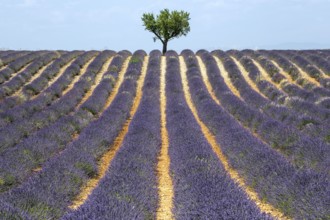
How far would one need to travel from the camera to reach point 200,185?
5516 millimetres

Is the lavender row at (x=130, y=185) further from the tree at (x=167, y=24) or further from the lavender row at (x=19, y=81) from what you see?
the tree at (x=167, y=24)

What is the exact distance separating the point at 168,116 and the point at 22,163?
612cm

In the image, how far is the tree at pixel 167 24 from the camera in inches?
1358

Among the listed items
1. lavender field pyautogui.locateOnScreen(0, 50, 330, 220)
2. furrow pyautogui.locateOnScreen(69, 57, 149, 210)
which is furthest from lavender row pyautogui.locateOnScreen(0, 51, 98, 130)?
furrow pyautogui.locateOnScreen(69, 57, 149, 210)

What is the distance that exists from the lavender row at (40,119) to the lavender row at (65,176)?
5.04 ft

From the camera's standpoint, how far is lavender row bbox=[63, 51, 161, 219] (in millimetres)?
4445

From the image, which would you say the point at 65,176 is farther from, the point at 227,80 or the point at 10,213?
the point at 227,80

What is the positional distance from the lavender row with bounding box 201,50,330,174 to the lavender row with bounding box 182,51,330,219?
40 cm

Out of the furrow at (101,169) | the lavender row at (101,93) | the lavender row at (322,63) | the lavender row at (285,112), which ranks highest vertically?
the lavender row at (322,63)

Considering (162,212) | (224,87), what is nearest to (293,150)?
(162,212)

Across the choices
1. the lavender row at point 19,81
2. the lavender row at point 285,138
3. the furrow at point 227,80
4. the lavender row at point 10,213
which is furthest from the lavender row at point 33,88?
the lavender row at point 10,213

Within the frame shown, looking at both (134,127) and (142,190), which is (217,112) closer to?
(134,127)

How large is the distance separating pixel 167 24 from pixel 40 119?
23.9 m

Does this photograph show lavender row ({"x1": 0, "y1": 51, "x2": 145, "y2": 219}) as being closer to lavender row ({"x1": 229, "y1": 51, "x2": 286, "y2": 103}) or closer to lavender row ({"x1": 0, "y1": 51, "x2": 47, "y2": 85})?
lavender row ({"x1": 229, "y1": 51, "x2": 286, "y2": 103})
